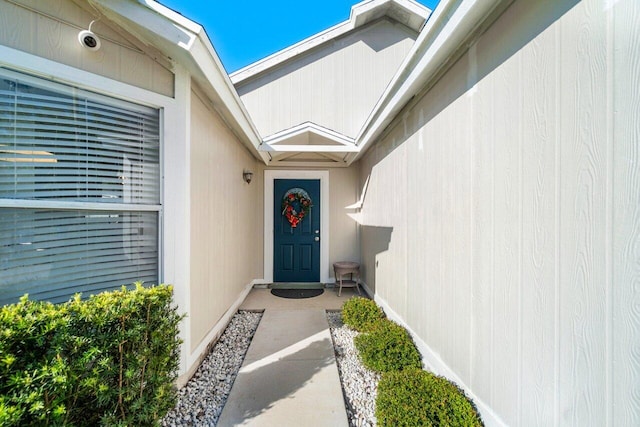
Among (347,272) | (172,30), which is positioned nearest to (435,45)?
(172,30)

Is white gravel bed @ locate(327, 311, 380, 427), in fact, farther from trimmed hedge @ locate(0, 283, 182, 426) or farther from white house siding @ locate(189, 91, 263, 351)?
white house siding @ locate(189, 91, 263, 351)

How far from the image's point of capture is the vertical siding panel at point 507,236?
4.82ft

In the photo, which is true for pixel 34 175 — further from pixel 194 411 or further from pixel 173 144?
pixel 194 411

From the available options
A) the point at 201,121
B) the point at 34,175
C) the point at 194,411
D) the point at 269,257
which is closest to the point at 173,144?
the point at 201,121

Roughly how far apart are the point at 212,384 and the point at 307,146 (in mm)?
3278

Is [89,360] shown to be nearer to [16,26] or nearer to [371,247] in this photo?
[16,26]

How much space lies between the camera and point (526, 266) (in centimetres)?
140

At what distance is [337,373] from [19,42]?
10.7 feet

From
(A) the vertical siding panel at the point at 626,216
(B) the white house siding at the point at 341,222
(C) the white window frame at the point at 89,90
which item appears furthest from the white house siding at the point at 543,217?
(B) the white house siding at the point at 341,222

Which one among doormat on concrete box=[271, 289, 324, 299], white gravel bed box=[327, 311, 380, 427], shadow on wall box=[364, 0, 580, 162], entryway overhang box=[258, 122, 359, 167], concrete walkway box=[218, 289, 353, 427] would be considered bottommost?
doormat on concrete box=[271, 289, 324, 299]

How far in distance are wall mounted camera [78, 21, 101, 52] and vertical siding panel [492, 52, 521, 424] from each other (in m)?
2.63

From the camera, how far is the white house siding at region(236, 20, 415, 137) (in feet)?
19.7

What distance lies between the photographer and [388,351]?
255 centimetres

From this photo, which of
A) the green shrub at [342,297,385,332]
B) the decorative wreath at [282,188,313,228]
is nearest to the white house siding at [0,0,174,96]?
the green shrub at [342,297,385,332]
